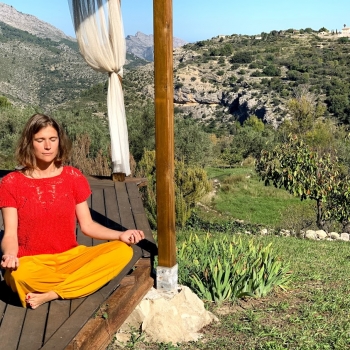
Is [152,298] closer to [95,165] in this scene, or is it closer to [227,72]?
[95,165]

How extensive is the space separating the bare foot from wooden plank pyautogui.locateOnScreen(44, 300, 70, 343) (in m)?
0.05

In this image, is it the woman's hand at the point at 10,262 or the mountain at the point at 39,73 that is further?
the mountain at the point at 39,73

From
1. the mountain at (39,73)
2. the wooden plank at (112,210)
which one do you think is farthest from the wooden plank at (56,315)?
the mountain at (39,73)

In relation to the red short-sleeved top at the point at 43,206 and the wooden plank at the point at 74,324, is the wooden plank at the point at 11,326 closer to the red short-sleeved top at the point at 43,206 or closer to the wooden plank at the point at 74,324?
the wooden plank at the point at 74,324

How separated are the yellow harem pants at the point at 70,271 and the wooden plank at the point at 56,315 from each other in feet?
0.14

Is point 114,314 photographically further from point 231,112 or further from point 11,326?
point 231,112

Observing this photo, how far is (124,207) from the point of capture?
4.11 metres

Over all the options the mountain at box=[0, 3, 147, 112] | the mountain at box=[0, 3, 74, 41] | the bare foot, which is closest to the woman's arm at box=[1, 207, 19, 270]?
the bare foot

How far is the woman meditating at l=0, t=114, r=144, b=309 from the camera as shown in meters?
2.22

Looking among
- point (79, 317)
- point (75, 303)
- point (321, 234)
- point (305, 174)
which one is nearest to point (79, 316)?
point (79, 317)

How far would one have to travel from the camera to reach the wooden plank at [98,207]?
12.4 ft

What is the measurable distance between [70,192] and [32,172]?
20 cm

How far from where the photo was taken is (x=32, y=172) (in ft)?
7.64

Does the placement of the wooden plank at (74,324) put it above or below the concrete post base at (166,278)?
above
